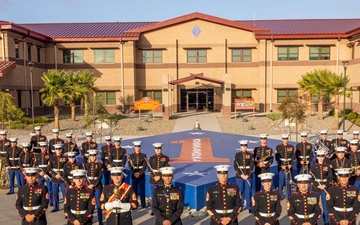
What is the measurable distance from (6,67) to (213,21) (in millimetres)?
24171

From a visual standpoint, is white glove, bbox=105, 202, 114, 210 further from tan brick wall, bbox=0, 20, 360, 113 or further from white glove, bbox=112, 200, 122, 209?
tan brick wall, bbox=0, 20, 360, 113

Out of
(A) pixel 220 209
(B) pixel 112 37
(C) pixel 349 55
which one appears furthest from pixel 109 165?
(C) pixel 349 55

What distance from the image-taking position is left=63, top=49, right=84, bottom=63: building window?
43219 mm

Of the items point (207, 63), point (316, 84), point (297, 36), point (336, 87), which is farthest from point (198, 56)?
point (336, 87)

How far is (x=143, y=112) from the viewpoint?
44906 millimetres

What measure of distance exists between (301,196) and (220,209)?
5.93 feet

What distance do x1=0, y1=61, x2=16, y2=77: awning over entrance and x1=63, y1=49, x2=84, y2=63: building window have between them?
10.0 metres

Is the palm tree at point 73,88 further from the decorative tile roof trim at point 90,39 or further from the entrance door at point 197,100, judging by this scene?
the entrance door at point 197,100

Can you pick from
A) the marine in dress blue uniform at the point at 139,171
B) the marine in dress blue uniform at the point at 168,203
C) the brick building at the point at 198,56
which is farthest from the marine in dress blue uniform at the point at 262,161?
the brick building at the point at 198,56

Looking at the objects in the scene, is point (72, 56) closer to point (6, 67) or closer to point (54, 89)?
point (6, 67)

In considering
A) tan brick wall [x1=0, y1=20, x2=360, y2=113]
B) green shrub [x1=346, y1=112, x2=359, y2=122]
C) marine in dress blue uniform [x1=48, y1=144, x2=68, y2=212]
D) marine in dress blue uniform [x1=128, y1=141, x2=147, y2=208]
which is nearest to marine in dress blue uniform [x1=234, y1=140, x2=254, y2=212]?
marine in dress blue uniform [x1=128, y1=141, x2=147, y2=208]

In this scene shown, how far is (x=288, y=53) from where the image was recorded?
4281 cm

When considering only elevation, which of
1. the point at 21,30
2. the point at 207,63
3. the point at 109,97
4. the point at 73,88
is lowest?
the point at 109,97

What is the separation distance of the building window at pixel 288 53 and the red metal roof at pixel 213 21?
1595mm
